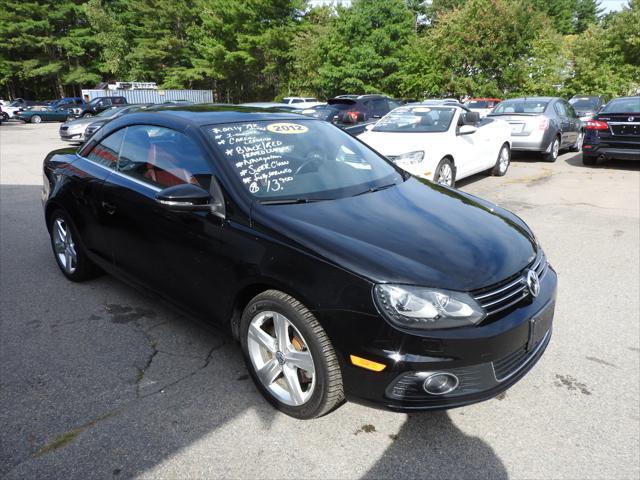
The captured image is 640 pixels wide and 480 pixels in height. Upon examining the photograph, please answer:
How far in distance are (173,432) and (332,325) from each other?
3.41 ft

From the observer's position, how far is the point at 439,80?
27250mm

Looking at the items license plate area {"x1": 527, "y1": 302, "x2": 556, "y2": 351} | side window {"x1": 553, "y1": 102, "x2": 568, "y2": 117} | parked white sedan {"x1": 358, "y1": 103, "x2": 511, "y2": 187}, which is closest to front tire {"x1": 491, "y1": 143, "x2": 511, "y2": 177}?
parked white sedan {"x1": 358, "y1": 103, "x2": 511, "y2": 187}

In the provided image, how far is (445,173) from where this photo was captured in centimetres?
748

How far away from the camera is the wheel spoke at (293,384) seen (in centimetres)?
250

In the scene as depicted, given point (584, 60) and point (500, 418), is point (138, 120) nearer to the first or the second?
point (500, 418)

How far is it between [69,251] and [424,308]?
347 cm

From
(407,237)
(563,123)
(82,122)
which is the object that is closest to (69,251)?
(407,237)

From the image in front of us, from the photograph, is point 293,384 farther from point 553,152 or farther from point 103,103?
point 103,103

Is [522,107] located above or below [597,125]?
above

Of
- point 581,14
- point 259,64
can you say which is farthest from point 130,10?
point 581,14

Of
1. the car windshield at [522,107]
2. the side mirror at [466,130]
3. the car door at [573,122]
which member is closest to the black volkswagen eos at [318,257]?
the side mirror at [466,130]

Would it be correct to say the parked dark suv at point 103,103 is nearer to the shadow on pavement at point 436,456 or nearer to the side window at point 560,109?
the side window at point 560,109

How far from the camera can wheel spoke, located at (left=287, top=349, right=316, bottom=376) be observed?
2.39m

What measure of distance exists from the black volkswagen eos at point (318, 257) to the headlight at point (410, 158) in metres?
3.25
